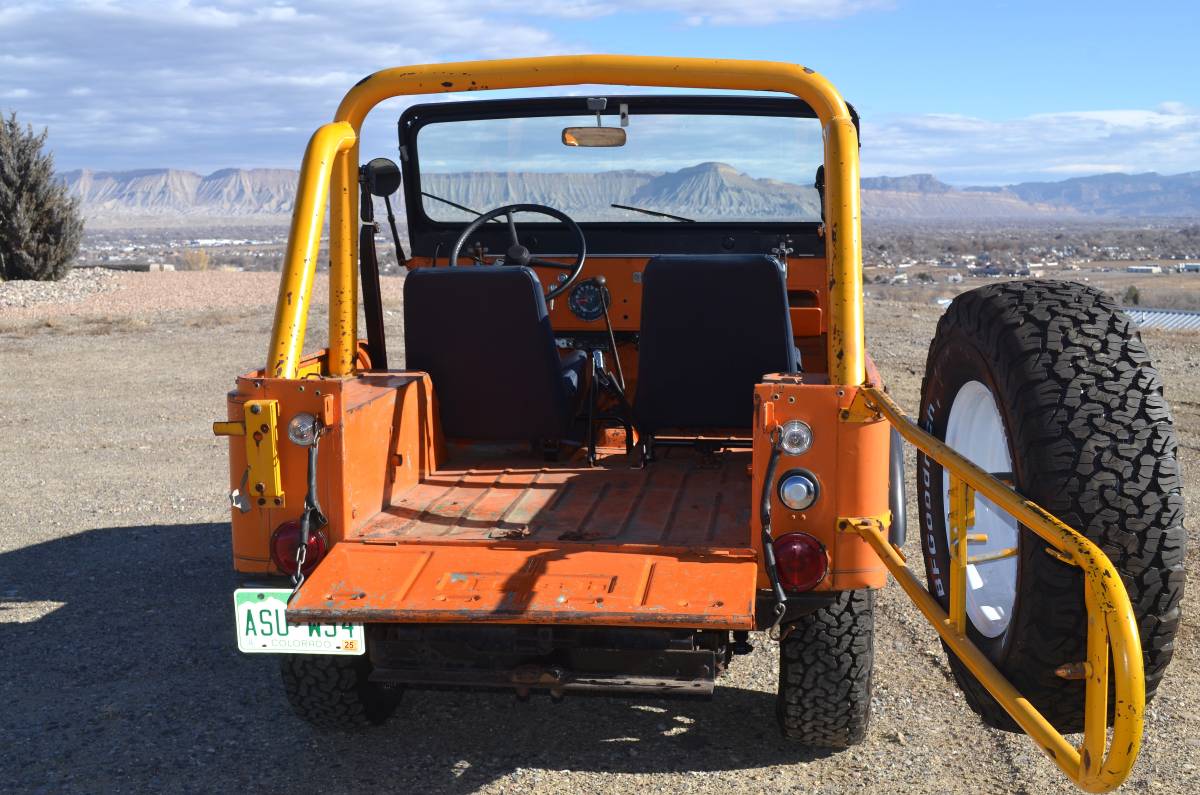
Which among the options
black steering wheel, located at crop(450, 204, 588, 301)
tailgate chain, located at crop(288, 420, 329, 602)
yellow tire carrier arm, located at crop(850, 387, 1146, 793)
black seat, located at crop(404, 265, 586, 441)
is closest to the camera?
yellow tire carrier arm, located at crop(850, 387, 1146, 793)

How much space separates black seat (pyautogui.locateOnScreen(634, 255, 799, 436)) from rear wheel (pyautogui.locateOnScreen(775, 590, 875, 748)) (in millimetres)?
914

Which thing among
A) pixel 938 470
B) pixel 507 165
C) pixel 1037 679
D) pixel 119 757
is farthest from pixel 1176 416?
pixel 119 757

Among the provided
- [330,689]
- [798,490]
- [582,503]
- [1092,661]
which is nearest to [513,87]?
[582,503]

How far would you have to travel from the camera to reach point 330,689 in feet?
13.3

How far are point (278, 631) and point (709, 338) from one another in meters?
1.82

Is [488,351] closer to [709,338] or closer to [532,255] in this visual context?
[709,338]

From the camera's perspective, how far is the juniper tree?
74.9 ft

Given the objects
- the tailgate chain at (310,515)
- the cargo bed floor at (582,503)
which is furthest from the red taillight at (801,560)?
the tailgate chain at (310,515)

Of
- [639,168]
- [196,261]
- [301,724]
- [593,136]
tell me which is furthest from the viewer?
[196,261]

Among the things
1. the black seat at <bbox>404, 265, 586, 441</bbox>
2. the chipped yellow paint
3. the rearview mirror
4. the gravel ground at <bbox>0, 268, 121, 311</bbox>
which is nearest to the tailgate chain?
the chipped yellow paint

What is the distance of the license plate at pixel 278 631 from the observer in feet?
11.6

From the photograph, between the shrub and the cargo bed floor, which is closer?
the cargo bed floor

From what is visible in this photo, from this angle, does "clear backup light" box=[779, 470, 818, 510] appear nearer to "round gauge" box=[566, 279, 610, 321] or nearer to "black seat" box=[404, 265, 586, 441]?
"black seat" box=[404, 265, 586, 441]

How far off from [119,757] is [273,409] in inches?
51.0
